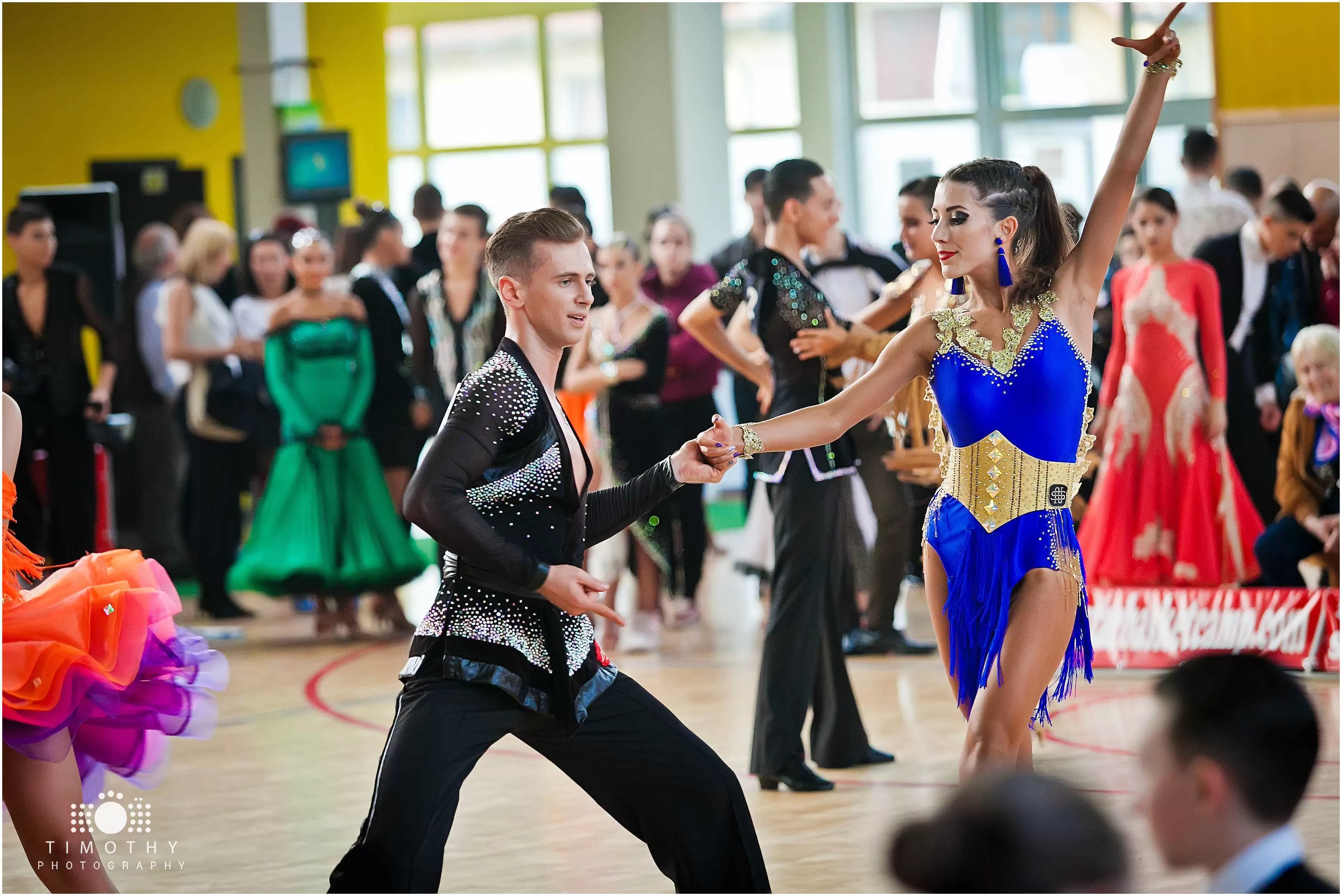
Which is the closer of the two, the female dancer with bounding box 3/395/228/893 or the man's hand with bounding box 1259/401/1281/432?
the female dancer with bounding box 3/395/228/893

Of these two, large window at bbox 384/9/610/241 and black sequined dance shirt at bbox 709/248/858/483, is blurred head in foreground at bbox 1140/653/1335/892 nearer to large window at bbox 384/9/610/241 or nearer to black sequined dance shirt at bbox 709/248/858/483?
black sequined dance shirt at bbox 709/248/858/483

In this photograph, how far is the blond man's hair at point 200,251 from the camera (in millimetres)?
7969

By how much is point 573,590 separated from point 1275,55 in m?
7.65

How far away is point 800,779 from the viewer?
4473mm

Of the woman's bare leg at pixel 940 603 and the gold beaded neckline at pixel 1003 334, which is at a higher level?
the gold beaded neckline at pixel 1003 334

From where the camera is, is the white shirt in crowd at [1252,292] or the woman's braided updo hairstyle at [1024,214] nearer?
the woman's braided updo hairstyle at [1024,214]

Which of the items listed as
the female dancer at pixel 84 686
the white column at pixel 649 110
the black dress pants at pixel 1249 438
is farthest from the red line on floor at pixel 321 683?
the white column at pixel 649 110

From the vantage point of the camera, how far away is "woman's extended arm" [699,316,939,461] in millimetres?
3096

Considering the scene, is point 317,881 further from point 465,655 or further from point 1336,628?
point 1336,628

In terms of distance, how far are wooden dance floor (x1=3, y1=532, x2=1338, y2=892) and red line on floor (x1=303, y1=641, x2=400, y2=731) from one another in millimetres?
17

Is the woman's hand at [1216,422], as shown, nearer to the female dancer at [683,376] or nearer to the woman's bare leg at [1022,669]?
the female dancer at [683,376]

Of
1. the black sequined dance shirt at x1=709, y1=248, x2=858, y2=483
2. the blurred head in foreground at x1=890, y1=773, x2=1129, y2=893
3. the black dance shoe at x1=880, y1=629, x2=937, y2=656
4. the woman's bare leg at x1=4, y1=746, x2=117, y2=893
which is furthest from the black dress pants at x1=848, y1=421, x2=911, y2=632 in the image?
the blurred head in foreground at x1=890, y1=773, x2=1129, y2=893

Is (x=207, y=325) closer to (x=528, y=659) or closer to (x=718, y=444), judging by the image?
(x=718, y=444)

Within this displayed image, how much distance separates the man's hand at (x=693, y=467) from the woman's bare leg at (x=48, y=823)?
1.24 metres
